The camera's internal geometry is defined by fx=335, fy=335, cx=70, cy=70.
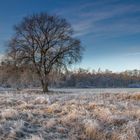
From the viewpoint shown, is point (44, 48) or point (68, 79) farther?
point (68, 79)

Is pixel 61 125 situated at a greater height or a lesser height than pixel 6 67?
lesser

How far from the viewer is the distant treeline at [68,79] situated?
131ft

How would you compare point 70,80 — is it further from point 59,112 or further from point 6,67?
point 59,112

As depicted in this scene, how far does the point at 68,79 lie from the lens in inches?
3543

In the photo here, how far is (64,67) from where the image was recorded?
3969 cm

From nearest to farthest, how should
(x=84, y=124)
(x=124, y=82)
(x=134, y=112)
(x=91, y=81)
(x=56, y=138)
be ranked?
(x=56, y=138) < (x=84, y=124) < (x=134, y=112) < (x=91, y=81) < (x=124, y=82)

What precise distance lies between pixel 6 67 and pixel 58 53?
6.52m

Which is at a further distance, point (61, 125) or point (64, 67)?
point (64, 67)

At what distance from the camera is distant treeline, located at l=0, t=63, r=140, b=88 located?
39906mm

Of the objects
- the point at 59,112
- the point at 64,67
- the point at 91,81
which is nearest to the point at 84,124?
the point at 59,112

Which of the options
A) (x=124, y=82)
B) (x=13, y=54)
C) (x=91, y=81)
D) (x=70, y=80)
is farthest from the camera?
(x=124, y=82)

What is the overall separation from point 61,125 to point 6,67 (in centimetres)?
3066

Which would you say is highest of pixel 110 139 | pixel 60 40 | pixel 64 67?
pixel 60 40

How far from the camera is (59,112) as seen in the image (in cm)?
1314
